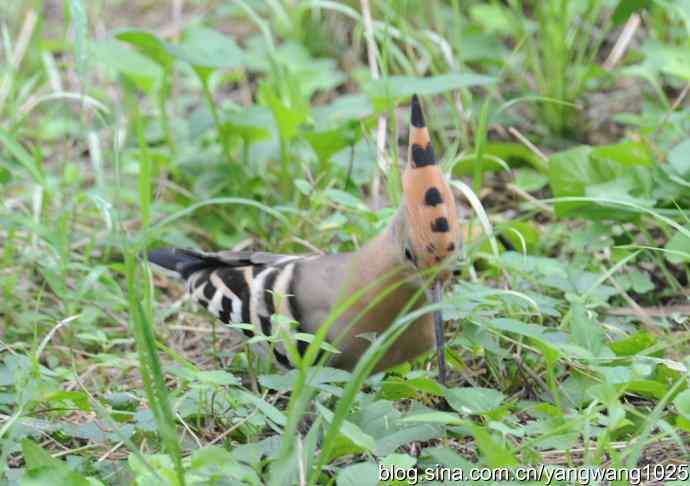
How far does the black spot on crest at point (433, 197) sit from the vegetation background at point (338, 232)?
0.59ft

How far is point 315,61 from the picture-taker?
445cm

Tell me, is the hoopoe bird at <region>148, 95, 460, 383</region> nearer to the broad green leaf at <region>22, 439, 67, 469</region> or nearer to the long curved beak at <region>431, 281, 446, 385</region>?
the long curved beak at <region>431, 281, 446, 385</region>

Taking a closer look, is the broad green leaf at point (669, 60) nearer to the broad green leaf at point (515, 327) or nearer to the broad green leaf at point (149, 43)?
the broad green leaf at point (515, 327)

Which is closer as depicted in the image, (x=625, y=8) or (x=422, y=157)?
(x=422, y=157)

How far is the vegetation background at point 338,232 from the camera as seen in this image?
6.96ft

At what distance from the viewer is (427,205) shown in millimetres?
2354

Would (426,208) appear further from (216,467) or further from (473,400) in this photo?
(216,467)

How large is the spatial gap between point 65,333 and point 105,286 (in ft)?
0.80

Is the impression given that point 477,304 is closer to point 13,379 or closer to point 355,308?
point 355,308

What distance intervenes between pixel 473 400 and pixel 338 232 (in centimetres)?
118

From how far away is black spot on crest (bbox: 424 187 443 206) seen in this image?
7.66 ft

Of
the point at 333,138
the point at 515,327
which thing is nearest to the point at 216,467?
the point at 515,327

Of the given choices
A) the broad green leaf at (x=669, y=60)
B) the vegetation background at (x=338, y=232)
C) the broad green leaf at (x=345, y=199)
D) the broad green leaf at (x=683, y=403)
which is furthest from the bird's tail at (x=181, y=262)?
the broad green leaf at (x=669, y=60)

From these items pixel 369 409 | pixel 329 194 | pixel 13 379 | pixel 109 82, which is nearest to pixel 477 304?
pixel 369 409
